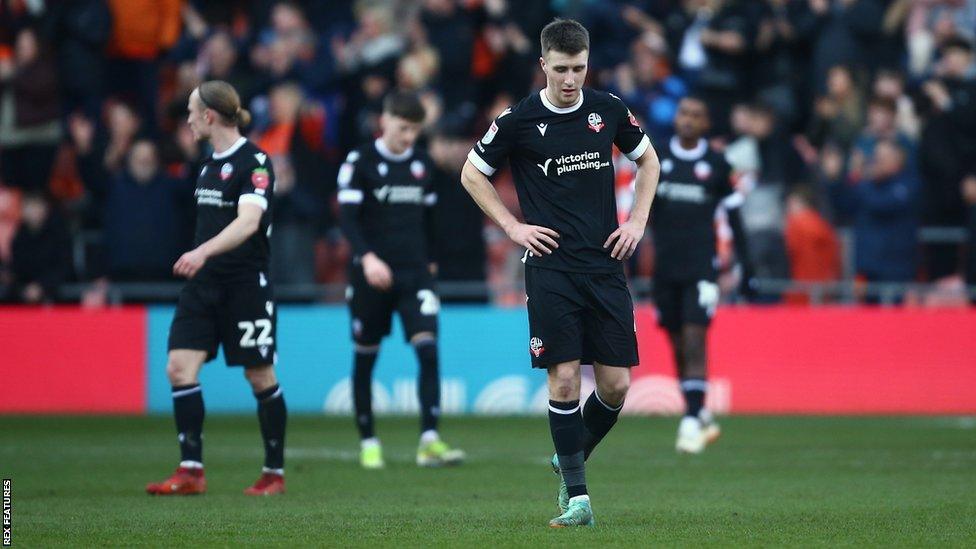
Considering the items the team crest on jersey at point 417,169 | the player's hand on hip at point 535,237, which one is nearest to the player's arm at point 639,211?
the player's hand on hip at point 535,237

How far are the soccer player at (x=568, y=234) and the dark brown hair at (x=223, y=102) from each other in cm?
233

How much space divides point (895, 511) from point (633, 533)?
187 centimetres

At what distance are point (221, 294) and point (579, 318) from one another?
289cm

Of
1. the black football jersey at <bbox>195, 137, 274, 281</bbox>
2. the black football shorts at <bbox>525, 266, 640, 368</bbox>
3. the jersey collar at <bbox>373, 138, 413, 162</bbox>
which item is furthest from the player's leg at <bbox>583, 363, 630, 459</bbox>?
the jersey collar at <bbox>373, 138, 413, 162</bbox>

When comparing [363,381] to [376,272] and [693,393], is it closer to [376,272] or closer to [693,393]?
[376,272]

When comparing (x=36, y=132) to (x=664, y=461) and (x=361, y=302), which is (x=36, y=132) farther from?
(x=664, y=461)

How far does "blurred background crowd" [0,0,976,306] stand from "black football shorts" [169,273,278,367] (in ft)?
25.5

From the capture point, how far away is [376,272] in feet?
40.0

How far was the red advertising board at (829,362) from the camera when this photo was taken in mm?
18203

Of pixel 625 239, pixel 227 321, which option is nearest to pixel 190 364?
pixel 227 321

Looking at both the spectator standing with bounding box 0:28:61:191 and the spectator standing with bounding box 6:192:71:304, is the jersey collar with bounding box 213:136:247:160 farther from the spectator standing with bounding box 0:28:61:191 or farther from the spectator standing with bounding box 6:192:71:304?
the spectator standing with bounding box 0:28:61:191

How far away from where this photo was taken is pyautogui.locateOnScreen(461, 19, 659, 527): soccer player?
27.4 feet

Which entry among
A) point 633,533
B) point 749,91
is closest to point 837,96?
point 749,91

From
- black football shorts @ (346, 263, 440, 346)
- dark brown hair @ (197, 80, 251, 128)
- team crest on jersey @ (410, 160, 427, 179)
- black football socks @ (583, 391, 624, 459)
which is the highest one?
dark brown hair @ (197, 80, 251, 128)
